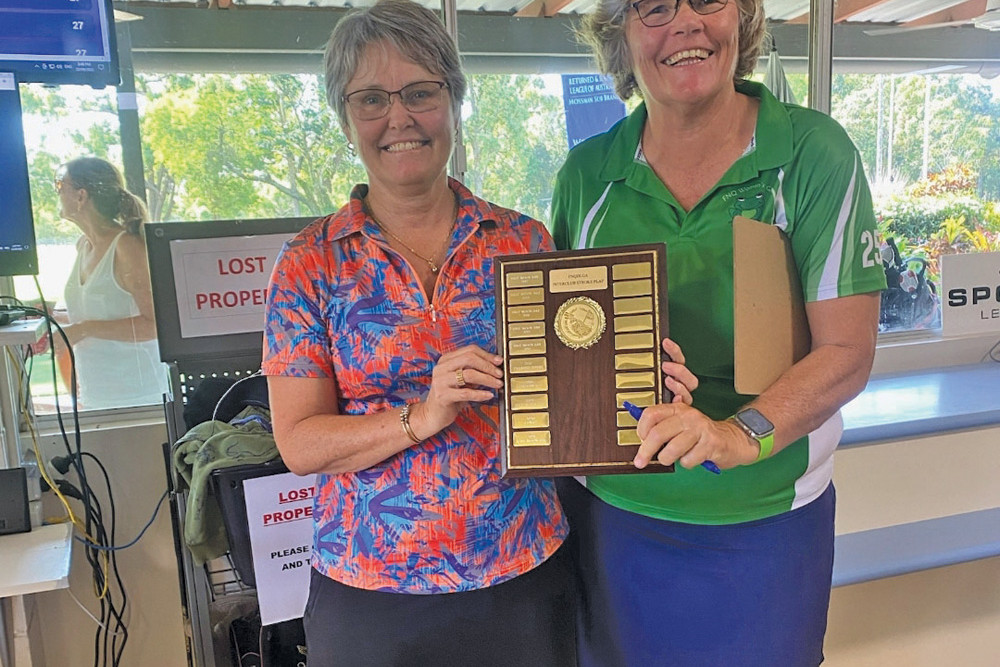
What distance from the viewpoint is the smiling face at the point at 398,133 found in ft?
3.53

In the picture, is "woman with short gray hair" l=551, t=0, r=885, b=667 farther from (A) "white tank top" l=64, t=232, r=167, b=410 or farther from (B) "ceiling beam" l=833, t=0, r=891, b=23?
(B) "ceiling beam" l=833, t=0, r=891, b=23

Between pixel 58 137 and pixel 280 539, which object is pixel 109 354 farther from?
pixel 280 539

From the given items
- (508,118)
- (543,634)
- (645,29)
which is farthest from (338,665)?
(508,118)

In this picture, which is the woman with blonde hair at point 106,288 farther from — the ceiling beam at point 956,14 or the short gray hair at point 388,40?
the ceiling beam at point 956,14

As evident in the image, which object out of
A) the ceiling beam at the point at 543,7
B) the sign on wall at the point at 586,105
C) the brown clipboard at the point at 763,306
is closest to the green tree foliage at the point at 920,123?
the sign on wall at the point at 586,105

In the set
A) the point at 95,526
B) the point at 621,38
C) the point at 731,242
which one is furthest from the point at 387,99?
the point at 95,526

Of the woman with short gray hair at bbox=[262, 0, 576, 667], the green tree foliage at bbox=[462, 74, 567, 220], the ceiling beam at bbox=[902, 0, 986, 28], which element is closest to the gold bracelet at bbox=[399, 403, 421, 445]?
the woman with short gray hair at bbox=[262, 0, 576, 667]

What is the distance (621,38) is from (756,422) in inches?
26.0

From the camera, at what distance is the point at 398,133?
3.56ft

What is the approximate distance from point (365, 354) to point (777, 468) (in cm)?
66

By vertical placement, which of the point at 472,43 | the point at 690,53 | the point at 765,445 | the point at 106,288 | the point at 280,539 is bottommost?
the point at 280,539

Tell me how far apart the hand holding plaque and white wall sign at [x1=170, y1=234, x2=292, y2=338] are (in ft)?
3.09

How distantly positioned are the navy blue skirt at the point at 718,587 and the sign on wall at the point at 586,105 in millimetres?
1700

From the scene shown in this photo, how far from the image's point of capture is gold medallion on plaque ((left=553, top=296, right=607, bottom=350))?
3.37 feet
